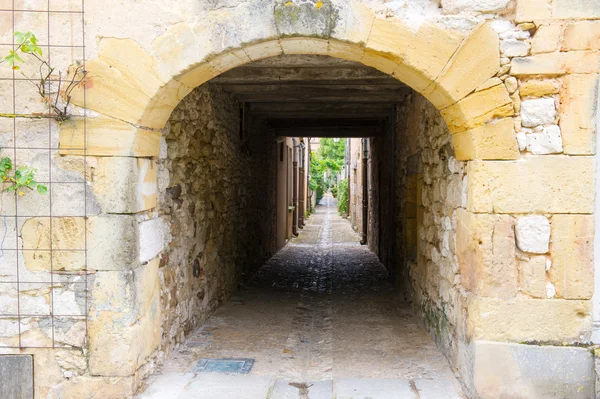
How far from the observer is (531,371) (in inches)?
115

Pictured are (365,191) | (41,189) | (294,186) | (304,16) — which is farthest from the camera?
(294,186)

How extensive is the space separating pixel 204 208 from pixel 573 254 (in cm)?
315

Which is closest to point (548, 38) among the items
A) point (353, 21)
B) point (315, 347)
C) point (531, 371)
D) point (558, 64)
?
point (558, 64)

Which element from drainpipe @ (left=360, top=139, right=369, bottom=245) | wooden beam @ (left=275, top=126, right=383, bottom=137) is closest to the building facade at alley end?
wooden beam @ (left=275, top=126, right=383, bottom=137)

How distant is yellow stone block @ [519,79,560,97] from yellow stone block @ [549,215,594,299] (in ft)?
2.30

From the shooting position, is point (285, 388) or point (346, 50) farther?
point (285, 388)

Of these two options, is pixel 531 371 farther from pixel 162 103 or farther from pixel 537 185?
pixel 162 103

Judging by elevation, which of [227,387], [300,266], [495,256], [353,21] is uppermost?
[353,21]

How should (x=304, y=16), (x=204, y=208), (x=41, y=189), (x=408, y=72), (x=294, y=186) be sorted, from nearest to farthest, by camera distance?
(x=41, y=189) → (x=304, y=16) → (x=408, y=72) → (x=204, y=208) → (x=294, y=186)

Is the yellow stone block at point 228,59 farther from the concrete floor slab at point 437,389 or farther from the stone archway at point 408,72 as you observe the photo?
the concrete floor slab at point 437,389

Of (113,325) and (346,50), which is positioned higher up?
(346,50)

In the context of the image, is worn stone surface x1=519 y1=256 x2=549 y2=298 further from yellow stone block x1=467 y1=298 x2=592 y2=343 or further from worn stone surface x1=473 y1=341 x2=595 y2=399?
worn stone surface x1=473 y1=341 x2=595 y2=399

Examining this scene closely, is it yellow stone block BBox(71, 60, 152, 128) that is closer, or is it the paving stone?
Result: yellow stone block BBox(71, 60, 152, 128)

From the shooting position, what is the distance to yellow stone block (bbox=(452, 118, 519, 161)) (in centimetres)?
292
